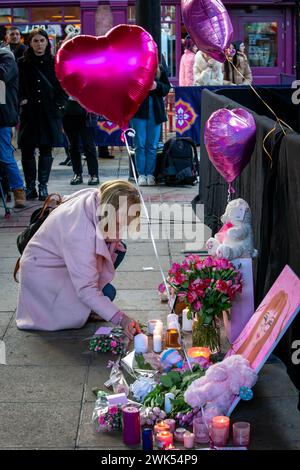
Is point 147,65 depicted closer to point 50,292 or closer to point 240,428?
point 50,292

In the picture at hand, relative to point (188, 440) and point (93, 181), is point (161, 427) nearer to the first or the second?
point (188, 440)

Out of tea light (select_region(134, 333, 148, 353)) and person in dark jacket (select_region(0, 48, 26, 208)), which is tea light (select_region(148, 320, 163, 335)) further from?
person in dark jacket (select_region(0, 48, 26, 208))

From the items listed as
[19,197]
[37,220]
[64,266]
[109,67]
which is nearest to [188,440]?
[64,266]

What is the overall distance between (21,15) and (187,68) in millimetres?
6546

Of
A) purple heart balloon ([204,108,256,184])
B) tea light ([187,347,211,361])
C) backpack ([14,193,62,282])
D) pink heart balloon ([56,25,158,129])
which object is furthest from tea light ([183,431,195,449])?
pink heart balloon ([56,25,158,129])

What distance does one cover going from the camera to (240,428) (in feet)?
14.7

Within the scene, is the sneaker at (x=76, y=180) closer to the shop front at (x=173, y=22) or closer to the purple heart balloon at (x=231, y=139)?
the purple heart balloon at (x=231, y=139)

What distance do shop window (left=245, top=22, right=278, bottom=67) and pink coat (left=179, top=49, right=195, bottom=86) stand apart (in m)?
6.03

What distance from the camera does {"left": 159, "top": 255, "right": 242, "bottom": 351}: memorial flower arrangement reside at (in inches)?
219

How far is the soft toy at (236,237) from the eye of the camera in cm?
581

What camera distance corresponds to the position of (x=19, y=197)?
10.7 metres

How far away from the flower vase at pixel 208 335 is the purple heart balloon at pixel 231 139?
1.19 m
